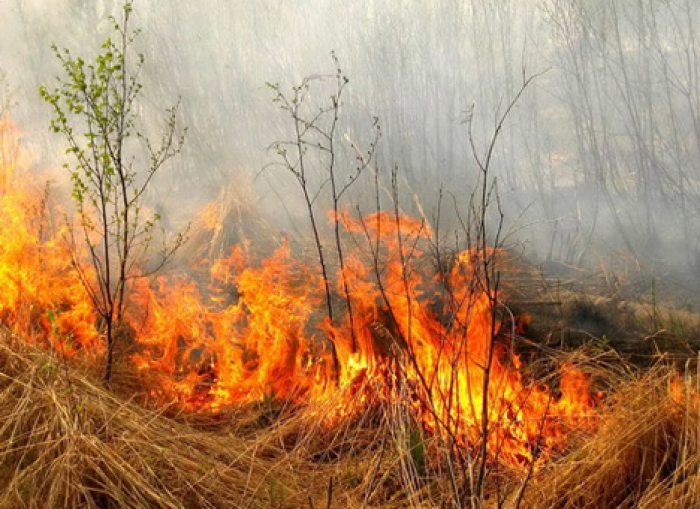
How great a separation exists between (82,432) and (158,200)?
626 cm

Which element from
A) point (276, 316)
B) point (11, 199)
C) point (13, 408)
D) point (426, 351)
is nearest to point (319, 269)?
point (276, 316)

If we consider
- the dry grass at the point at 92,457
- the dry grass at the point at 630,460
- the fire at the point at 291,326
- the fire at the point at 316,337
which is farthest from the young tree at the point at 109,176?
the dry grass at the point at 630,460

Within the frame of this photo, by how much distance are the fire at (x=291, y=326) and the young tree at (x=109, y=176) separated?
1.16ft

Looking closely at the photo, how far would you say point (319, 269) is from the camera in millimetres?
5836

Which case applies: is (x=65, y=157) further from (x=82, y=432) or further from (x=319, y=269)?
A: (x=82, y=432)

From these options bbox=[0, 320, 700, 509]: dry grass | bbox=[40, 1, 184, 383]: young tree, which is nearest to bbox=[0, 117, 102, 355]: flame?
bbox=[40, 1, 184, 383]: young tree

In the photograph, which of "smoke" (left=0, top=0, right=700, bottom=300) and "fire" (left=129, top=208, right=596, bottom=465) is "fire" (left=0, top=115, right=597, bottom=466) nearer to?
"fire" (left=129, top=208, right=596, bottom=465)

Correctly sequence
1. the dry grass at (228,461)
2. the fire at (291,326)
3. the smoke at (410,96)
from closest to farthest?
1. the dry grass at (228,461)
2. the fire at (291,326)
3. the smoke at (410,96)

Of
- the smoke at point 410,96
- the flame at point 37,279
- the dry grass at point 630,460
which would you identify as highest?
the smoke at point 410,96

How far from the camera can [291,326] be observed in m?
4.96

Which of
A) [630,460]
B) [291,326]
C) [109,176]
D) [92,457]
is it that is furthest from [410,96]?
[92,457]

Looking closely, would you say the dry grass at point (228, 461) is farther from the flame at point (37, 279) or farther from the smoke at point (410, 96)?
the smoke at point (410, 96)

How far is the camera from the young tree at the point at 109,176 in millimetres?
4070

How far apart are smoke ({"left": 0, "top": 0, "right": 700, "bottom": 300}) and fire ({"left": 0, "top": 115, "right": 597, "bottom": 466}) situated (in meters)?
2.06
